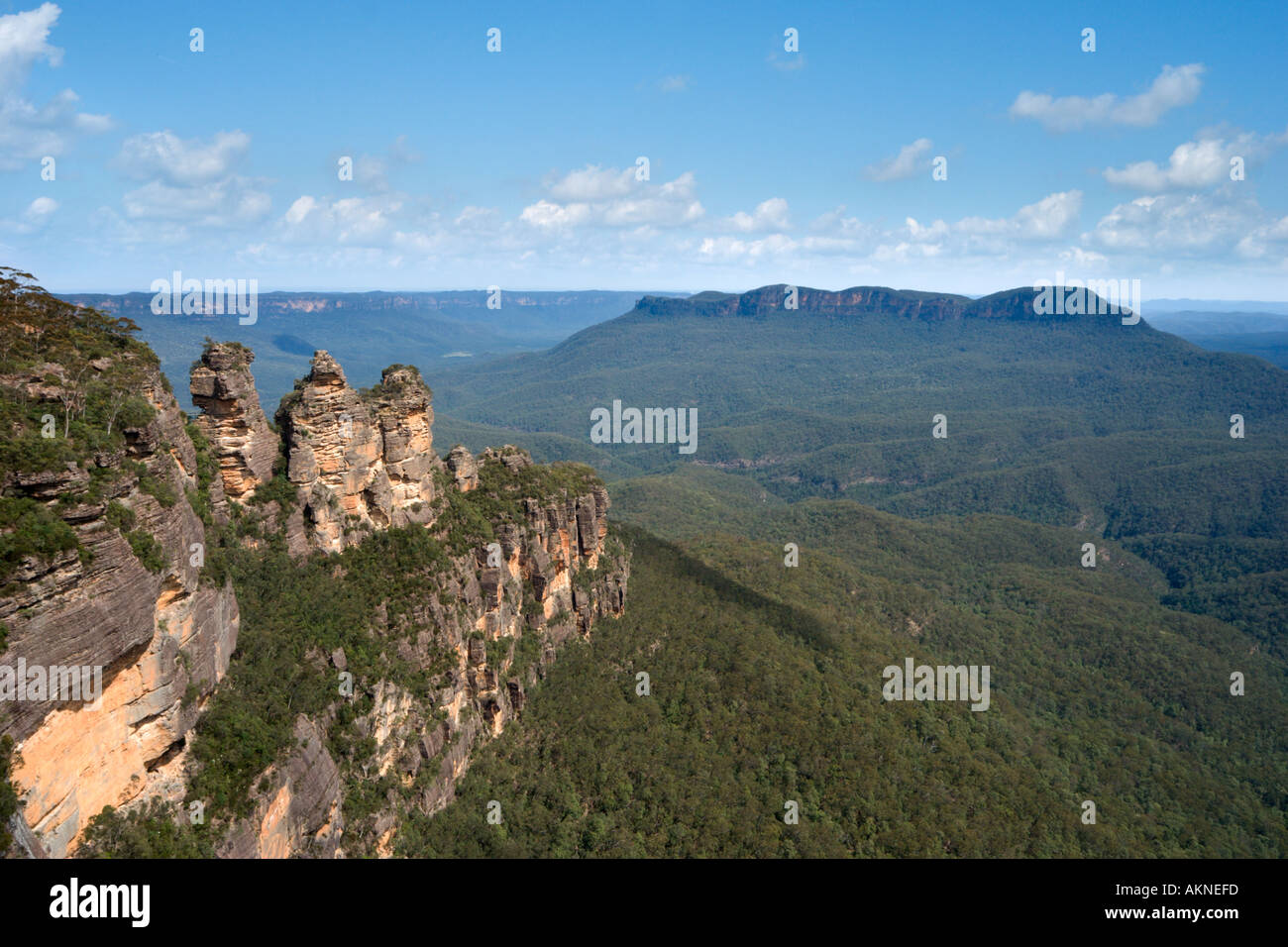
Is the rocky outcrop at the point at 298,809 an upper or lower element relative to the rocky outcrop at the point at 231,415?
lower

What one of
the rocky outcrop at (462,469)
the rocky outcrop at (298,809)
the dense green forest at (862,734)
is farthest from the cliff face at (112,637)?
the rocky outcrop at (462,469)

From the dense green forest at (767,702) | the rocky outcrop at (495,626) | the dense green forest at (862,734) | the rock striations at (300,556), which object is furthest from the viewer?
the dense green forest at (862,734)

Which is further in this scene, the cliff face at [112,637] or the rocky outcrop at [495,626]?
the rocky outcrop at [495,626]

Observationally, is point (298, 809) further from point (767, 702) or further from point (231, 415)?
point (767, 702)

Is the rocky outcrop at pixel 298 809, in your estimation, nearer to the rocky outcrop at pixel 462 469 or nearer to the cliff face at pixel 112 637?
the cliff face at pixel 112 637

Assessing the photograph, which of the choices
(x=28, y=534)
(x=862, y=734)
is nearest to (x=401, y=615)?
(x=28, y=534)

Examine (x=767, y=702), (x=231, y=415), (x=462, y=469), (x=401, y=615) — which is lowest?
(x=767, y=702)

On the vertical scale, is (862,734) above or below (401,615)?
below
